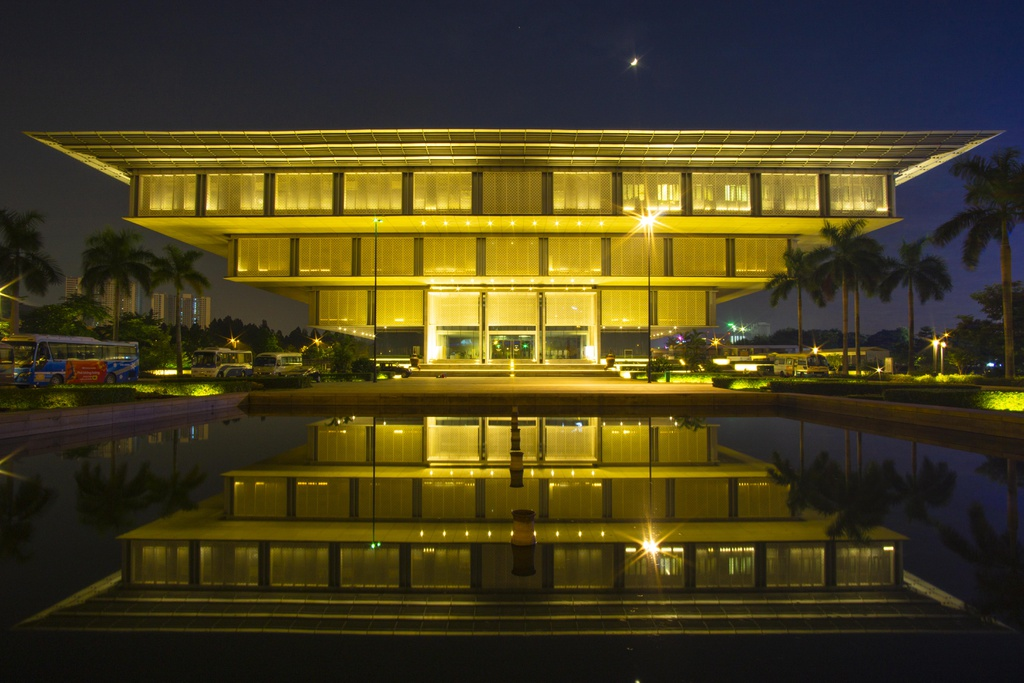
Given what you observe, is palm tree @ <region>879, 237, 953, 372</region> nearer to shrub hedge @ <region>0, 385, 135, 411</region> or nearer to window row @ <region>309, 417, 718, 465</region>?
window row @ <region>309, 417, 718, 465</region>

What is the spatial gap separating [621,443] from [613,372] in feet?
88.5

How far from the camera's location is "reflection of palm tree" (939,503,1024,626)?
182 inches

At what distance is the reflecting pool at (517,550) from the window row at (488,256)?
1280 inches

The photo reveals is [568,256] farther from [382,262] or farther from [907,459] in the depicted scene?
[907,459]

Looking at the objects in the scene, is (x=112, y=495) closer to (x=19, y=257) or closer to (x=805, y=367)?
(x=19, y=257)

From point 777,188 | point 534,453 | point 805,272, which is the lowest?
point 534,453

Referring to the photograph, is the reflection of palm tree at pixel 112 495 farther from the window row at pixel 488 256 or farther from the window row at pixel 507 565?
the window row at pixel 488 256

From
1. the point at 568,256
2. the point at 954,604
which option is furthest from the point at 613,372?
the point at 954,604

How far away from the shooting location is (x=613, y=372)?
40.7 m

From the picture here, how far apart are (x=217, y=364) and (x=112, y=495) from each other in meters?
38.3

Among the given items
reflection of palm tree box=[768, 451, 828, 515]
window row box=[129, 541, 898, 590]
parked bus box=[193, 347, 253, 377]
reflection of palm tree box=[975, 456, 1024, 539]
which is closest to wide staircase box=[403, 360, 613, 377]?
parked bus box=[193, 347, 253, 377]

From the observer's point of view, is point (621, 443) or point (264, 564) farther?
point (621, 443)

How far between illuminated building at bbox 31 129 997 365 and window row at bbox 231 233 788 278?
0.34ft

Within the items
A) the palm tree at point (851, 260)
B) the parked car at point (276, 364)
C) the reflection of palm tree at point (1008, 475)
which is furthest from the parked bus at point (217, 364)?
the reflection of palm tree at point (1008, 475)
